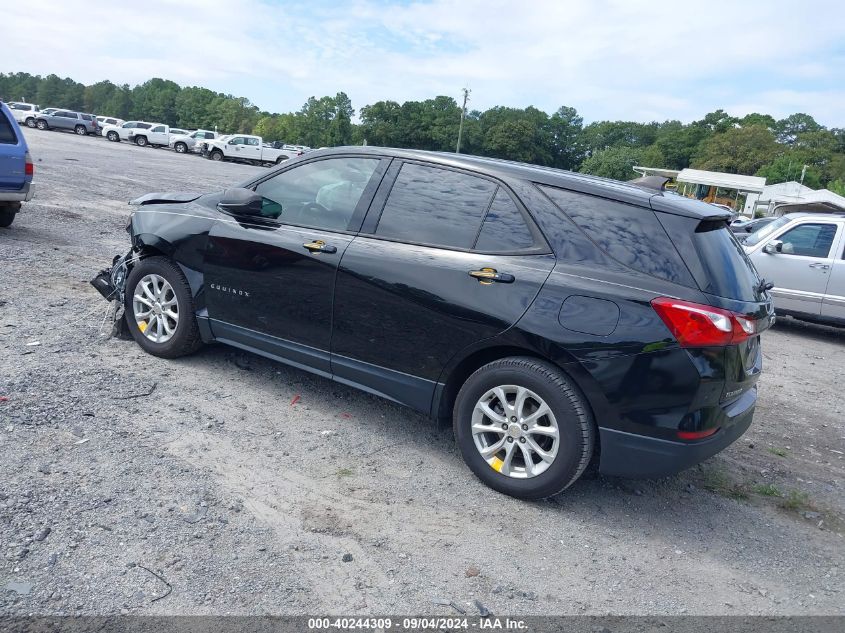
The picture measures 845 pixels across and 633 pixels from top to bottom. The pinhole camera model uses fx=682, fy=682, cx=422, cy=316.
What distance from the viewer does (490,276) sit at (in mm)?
3783

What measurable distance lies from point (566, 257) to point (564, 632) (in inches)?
73.3

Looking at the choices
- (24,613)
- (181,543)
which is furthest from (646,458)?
(24,613)

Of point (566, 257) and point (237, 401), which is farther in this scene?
point (237, 401)

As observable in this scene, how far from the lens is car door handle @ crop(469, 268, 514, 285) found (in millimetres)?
3748

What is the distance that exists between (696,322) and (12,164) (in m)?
9.02

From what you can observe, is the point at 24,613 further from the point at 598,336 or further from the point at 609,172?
the point at 609,172

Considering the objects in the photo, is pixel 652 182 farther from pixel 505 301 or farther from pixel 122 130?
pixel 122 130

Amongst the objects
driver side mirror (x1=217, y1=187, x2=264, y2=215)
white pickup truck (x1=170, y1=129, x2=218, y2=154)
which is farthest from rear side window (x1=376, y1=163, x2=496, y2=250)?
white pickup truck (x1=170, y1=129, x2=218, y2=154)

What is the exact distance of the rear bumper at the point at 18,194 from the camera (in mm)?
9047

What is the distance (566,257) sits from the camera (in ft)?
12.1

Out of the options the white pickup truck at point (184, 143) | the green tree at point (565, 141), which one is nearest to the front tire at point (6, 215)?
the white pickup truck at point (184, 143)

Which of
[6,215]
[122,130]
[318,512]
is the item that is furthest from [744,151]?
[318,512]

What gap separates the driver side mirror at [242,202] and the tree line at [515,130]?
79.9 meters

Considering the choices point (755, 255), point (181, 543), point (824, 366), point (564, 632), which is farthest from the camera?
point (755, 255)
